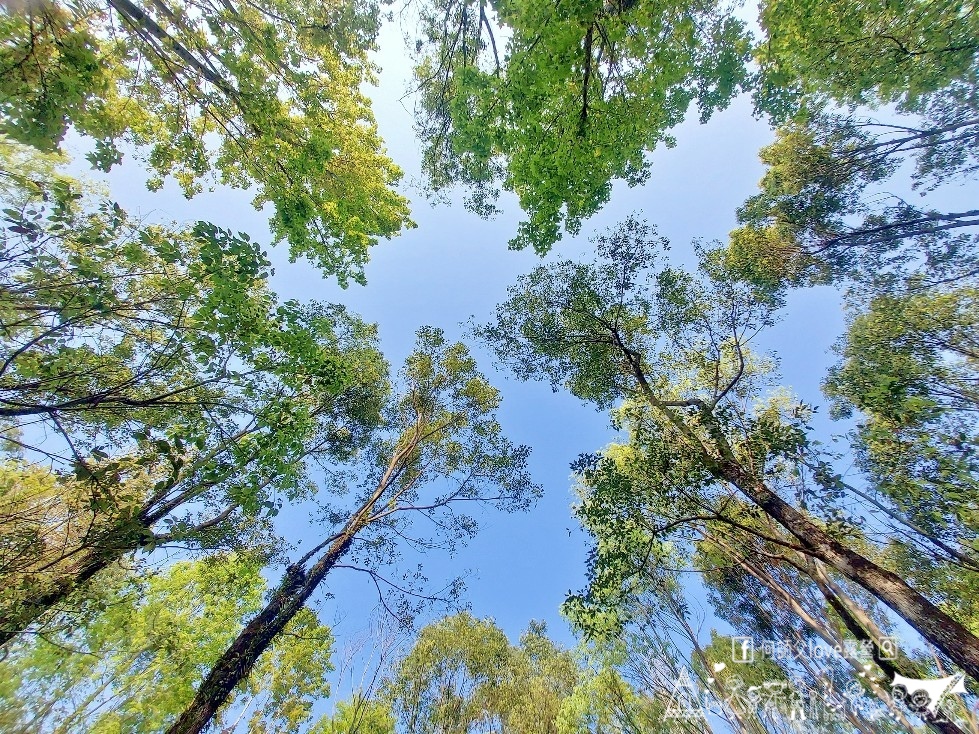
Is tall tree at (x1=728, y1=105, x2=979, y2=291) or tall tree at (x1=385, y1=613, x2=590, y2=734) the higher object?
tall tree at (x1=728, y1=105, x2=979, y2=291)

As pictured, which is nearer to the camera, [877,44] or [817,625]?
[877,44]

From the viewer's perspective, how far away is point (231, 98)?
5.66 m

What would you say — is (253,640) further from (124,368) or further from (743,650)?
(743,650)

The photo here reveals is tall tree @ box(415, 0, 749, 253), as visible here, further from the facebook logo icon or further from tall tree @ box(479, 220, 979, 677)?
the facebook logo icon

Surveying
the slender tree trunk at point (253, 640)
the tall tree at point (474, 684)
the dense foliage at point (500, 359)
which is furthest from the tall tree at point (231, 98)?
the tall tree at point (474, 684)

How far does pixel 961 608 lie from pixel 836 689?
3531 millimetres

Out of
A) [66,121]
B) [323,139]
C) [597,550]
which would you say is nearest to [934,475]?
[597,550]

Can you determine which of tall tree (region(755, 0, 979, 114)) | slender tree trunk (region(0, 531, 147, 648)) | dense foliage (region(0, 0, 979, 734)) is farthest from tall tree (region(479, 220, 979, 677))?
slender tree trunk (region(0, 531, 147, 648))

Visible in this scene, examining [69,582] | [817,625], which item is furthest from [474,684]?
[69,582]

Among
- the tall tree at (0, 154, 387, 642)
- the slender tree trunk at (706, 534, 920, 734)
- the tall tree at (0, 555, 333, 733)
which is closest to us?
the tall tree at (0, 154, 387, 642)

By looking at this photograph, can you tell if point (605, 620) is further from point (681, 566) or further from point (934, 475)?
point (681, 566)

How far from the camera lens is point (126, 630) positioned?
32.4ft

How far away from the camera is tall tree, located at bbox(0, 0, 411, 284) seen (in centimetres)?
425

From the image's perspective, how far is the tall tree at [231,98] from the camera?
4.25m
